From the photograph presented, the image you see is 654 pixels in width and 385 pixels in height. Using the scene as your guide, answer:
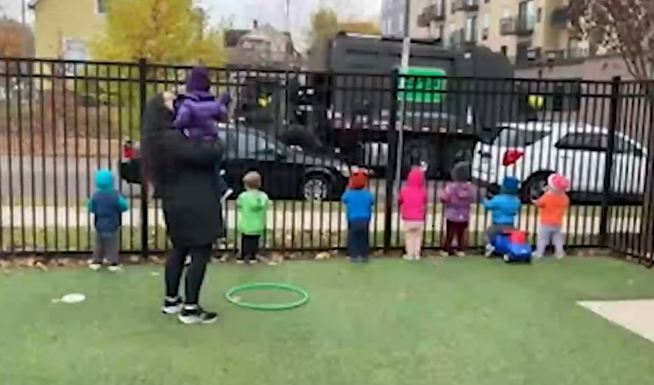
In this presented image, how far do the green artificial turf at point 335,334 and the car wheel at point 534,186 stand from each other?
454 centimetres

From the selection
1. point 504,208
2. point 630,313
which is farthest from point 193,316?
point 504,208

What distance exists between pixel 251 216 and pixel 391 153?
1695 mm

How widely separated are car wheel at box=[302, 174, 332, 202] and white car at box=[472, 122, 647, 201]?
2.15 m

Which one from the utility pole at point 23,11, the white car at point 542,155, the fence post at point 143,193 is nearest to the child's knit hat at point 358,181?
the fence post at point 143,193

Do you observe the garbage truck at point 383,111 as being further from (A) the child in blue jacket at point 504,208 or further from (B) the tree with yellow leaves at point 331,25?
(B) the tree with yellow leaves at point 331,25

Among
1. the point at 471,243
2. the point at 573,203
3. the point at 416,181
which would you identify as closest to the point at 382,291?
the point at 416,181

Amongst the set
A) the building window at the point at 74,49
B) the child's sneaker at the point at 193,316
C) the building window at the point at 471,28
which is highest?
the building window at the point at 471,28

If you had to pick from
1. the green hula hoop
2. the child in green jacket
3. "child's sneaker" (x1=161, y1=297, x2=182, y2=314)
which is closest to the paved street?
the child in green jacket

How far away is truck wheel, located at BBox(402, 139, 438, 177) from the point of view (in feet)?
30.4

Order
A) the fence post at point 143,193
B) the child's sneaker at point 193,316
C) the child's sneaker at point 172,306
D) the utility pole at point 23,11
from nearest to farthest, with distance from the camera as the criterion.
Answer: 1. the child's sneaker at point 193,316
2. the child's sneaker at point 172,306
3. the fence post at point 143,193
4. the utility pole at point 23,11

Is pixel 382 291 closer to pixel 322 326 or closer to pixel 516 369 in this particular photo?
pixel 322 326

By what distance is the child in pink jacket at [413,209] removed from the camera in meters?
7.61

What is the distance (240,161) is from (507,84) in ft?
10.5

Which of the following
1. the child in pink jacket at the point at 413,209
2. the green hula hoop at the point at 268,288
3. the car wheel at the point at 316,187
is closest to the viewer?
the green hula hoop at the point at 268,288
